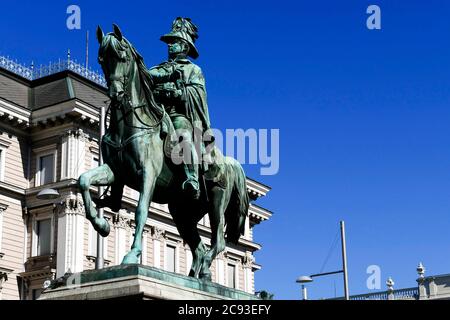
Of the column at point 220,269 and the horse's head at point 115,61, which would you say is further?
the column at point 220,269

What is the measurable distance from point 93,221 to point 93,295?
3.96ft

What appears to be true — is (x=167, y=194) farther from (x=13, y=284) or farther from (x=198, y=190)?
(x=13, y=284)

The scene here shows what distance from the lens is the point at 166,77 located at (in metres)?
13.0

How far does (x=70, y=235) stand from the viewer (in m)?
46.3

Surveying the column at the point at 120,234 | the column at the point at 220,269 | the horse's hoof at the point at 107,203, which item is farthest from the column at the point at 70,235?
the horse's hoof at the point at 107,203

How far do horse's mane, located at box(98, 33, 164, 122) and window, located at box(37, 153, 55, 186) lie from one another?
37269mm

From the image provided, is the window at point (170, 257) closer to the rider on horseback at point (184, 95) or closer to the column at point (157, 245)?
the column at point (157, 245)

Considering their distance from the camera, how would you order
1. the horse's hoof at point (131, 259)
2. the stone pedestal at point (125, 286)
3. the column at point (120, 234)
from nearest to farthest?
the stone pedestal at point (125, 286)
the horse's hoof at point (131, 259)
the column at point (120, 234)

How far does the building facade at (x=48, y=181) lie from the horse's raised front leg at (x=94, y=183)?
33.8 metres

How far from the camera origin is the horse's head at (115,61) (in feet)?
38.9

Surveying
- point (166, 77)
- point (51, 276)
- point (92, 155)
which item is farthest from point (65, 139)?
point (166, 77)

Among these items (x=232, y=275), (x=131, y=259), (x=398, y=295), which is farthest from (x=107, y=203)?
(x=398, y=295)

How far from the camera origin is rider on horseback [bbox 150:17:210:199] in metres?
12.4
